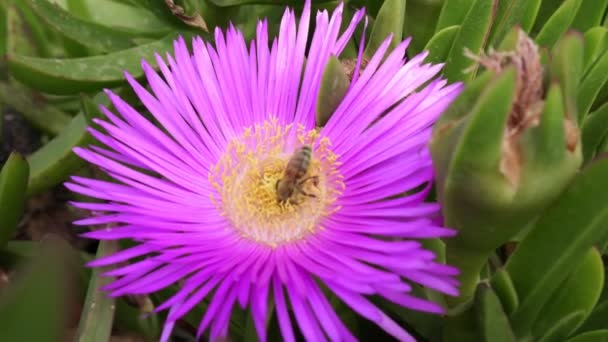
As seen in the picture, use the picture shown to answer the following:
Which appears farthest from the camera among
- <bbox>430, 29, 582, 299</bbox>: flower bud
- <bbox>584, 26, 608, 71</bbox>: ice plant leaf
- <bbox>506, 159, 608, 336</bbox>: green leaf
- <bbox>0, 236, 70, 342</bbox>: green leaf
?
<bbox>584, 26, 608, 71</bbox>: ice plant leaf

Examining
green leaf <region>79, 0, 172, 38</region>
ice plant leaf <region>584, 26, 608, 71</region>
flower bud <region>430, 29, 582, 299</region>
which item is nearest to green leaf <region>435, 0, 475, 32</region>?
ice plant leaf <region>584, 26, 608, 71</region>

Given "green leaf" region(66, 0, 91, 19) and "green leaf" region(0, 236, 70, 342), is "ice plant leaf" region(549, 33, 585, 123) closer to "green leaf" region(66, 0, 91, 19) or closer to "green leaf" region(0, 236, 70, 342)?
"green leaf" region(0, 236, 70, 342)

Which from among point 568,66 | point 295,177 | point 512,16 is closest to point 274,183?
point 295,177

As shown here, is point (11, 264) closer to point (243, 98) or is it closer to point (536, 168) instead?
point (243, 98)

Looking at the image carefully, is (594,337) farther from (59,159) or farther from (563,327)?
(59,159)

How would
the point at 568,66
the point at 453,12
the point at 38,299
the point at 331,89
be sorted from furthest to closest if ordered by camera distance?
the point at 453,12 < the point at 331,89 < the point at 568,66 < the point at 38,299

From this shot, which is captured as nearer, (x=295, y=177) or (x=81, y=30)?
(x=295, y=177)
